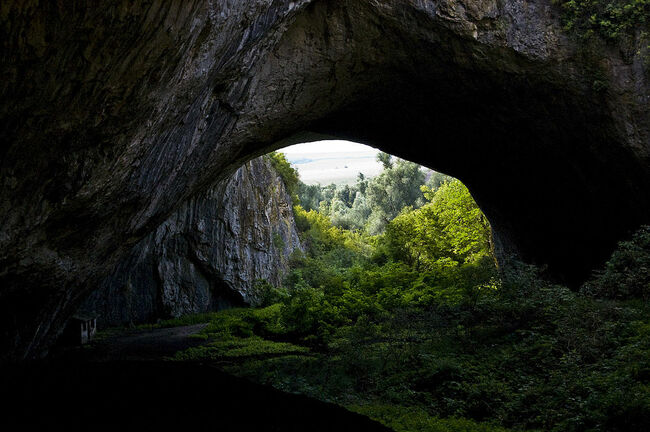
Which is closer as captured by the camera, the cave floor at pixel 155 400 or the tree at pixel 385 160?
the cave floor at pixel 155 400

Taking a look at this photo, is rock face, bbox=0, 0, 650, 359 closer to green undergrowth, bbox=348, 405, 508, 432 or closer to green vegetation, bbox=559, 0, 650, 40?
green vegetation, bbox=559, 0, 650, 40

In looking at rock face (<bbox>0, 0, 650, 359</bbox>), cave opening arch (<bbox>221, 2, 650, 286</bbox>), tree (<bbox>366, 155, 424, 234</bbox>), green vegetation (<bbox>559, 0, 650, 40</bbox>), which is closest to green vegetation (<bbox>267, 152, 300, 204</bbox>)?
Answer: rock face (<bbox>0, 0, 650, 359</bbox>)

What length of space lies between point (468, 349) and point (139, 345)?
9.32 meters

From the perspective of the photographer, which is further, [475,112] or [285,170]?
[285,170]

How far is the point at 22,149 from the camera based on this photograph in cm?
527

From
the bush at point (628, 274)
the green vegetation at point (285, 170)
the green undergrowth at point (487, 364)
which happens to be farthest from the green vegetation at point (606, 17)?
the green vegetation at point (285, 170)

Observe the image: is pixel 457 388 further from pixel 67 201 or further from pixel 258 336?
Result: pixel 258 336

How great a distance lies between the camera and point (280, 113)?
11.2 meters

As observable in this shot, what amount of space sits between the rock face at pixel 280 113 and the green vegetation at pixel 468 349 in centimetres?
288

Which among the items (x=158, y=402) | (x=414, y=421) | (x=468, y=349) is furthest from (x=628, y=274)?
(x=158, y=402)

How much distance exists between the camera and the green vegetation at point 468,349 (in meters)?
6.68

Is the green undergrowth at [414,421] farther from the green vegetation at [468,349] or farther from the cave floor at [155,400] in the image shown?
the cave floor at [155,400]

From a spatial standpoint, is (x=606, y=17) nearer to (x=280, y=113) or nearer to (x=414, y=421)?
(x=280, y=113)

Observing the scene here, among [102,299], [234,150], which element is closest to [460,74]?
[234,150]
